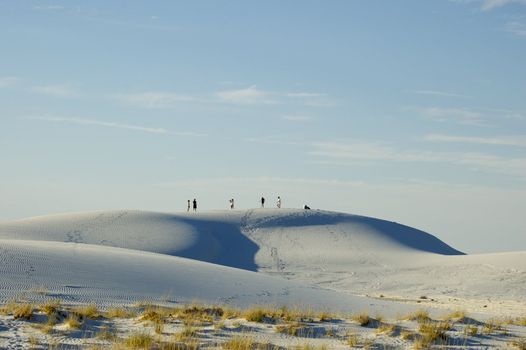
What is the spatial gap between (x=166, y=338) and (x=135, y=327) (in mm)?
1494

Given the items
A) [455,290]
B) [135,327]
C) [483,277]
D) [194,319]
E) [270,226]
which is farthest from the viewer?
[270,226]

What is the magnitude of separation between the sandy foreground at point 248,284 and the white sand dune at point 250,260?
0.08 m

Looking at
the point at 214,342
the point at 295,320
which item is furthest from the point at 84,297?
the point at 214,342

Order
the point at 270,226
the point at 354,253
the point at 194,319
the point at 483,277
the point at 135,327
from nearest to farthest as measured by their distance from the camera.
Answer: the point at 135,327
the point at 194,319
the point at 483,277
the point at 354,253
the point at 270,226

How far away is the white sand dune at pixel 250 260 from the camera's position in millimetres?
21344

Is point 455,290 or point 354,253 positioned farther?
point 354,253

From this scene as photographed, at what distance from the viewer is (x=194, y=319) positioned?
14664mm

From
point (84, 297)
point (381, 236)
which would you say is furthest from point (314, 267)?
point (84, 297)

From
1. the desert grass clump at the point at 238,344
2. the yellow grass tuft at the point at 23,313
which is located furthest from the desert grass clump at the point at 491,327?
the yellow grass tuft at the point at 23,313

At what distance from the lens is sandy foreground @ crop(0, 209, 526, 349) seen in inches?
527

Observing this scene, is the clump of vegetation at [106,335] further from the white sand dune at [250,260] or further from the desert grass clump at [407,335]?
the white sand dune at [250,260]

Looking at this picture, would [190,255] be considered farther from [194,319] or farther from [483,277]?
[194,319]

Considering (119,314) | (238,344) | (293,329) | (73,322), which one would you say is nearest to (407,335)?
(293,329)

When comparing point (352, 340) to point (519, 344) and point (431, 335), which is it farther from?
point (519, 344)
